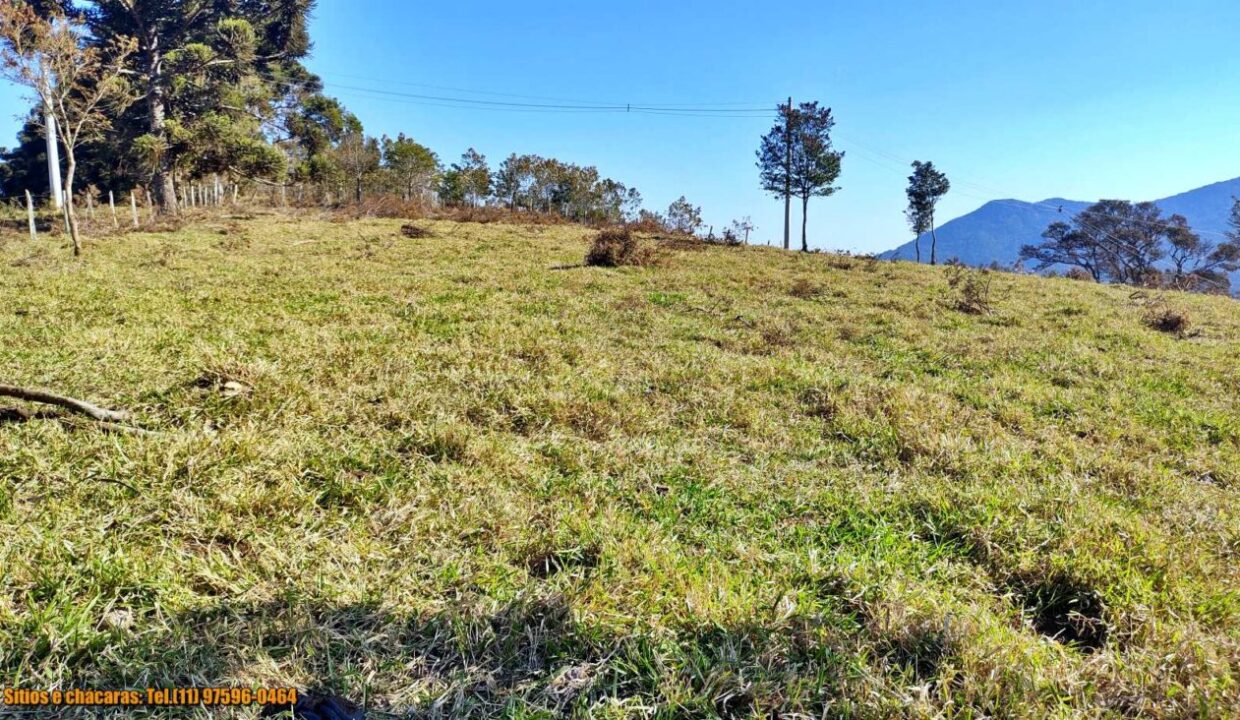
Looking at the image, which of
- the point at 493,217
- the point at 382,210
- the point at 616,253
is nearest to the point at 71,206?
the point at 616,253

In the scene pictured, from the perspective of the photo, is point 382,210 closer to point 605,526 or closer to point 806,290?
point 806,290

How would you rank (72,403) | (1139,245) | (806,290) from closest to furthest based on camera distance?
(72,403)
(806,290)
(1139,245)

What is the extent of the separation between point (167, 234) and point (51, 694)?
21.3 m

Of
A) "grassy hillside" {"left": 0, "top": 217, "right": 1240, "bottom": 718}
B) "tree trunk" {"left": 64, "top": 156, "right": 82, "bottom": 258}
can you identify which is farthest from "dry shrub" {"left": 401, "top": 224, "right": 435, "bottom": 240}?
"grassy hillside" {"left": 0, "top": 217, "right": 1240, "bottom": 718}

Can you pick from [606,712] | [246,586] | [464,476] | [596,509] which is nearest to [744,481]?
[596,509]

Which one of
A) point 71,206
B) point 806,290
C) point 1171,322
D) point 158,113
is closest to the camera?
point 1171,322

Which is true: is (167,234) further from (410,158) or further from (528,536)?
(410,158)

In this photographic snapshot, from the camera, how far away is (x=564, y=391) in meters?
5.10

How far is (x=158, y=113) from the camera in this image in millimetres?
25984

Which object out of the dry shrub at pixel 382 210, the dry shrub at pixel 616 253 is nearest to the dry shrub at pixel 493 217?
the dry shrub at pixel 382 210

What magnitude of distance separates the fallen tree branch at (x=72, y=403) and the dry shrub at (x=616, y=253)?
12722 millimetres

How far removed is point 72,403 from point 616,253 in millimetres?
13326

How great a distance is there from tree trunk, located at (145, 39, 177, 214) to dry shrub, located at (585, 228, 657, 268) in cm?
2256

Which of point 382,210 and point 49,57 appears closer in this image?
point 49,57
